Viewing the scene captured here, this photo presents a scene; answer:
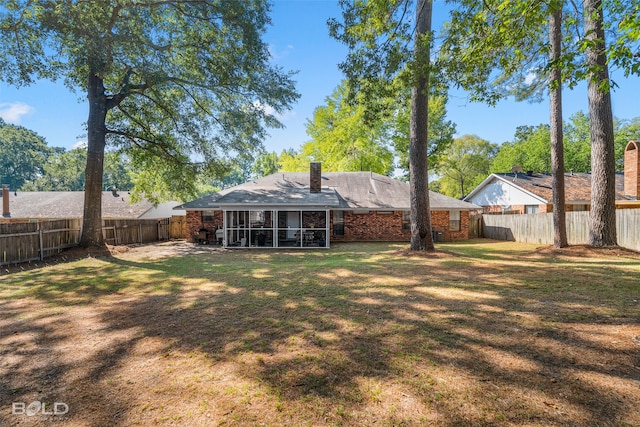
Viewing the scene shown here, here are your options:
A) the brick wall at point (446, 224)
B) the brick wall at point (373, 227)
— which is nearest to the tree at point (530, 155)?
the brick wall at point (446, 224)

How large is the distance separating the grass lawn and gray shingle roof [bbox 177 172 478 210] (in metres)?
8.95

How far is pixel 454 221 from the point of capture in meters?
19.6

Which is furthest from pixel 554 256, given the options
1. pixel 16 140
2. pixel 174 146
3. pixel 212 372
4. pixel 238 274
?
pixel 16 140

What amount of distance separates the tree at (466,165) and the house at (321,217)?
24.4 m

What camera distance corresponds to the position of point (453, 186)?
44094 mm

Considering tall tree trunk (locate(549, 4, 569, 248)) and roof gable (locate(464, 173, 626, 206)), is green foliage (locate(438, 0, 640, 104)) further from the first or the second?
roof gable (locate(464, 173, 626, 206))

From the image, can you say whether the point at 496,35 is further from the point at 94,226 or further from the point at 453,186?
the point at 453,186

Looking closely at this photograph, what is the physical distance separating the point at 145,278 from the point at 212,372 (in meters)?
6.19

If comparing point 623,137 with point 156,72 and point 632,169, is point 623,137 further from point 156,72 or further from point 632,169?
point 156,72

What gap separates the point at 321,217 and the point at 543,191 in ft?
53.4

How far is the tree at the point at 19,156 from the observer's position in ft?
183

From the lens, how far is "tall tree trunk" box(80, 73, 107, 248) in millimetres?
13031

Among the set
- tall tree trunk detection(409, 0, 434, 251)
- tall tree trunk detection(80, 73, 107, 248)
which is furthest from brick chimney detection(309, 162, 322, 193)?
tall tree trunk detection(80, 73, 107, 248)

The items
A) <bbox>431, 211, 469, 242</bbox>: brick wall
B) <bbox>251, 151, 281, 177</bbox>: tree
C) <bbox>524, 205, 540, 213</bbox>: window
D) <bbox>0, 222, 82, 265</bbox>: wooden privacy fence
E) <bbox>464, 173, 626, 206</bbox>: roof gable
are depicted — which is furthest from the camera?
<bbox>251, 151, 281, 177</bbox>: tree
